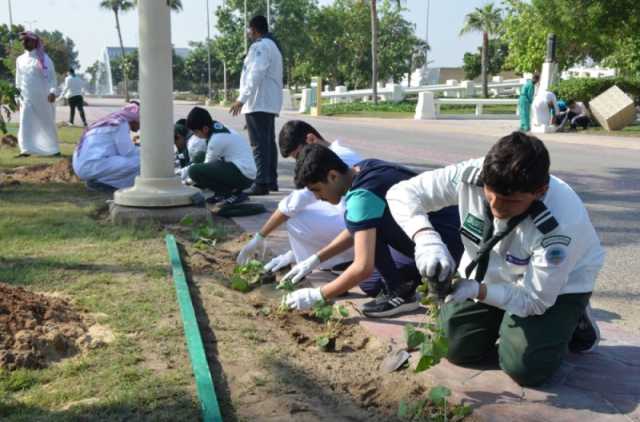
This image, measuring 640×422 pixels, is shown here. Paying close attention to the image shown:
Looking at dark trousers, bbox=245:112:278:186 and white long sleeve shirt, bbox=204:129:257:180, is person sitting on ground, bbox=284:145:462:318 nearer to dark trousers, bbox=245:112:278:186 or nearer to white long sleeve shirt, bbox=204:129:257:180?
white long sleeve shirt, bbox=204:129:257:180

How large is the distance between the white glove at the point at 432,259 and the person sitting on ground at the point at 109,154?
5.06 metres

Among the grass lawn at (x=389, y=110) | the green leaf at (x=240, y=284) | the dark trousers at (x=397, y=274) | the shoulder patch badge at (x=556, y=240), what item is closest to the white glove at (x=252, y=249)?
the green leaf at (x=240, y=284)

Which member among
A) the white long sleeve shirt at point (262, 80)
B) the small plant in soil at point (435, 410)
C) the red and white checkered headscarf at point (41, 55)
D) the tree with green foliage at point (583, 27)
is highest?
the tree with green foliage at point (583, 27)

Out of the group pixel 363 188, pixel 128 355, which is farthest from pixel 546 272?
pixel 128 355

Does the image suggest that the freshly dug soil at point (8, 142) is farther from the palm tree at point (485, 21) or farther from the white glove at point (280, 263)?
the palm tree at point (485, 21)

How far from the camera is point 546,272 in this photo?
2484mm

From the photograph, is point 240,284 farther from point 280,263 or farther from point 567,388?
point 567,388

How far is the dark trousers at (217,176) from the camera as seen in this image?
6.44 meters

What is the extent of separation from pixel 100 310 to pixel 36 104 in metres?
8.16

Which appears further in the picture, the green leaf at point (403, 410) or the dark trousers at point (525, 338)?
the dark trousers at point (525, 338)

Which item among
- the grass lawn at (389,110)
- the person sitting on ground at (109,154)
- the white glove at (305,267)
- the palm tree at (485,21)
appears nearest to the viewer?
the white glove at (305,267)

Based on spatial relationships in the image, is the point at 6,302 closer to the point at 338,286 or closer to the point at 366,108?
the point at 338,286

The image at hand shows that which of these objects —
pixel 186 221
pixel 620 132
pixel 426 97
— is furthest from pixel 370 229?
pixel 426 97

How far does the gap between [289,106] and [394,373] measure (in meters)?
33.1
